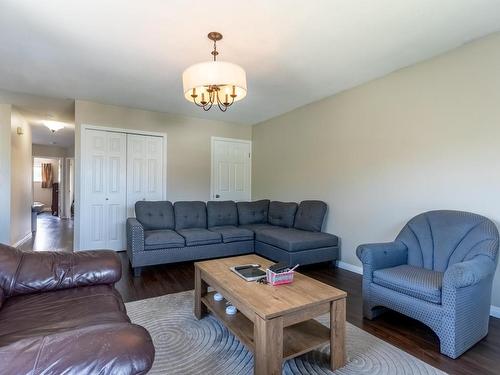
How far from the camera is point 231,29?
2.37 m

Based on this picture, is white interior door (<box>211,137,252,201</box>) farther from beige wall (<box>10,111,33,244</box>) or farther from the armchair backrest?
the armchair backrest

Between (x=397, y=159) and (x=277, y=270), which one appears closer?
(x=277, y=270)

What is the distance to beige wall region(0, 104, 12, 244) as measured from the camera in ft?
14.4

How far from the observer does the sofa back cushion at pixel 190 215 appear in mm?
4348

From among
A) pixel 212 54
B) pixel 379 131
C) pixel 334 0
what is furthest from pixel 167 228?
pixel 334 0

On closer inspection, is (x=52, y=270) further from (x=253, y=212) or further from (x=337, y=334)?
(x=253, y=212)

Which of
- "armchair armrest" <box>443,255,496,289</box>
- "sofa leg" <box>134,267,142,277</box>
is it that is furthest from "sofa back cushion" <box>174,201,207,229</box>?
"armchair armrest" <box>443,255,496,289</box>

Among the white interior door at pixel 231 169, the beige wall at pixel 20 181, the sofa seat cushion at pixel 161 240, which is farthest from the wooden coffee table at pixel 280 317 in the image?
the beige wall at pixel 20 181

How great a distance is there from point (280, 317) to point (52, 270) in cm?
151

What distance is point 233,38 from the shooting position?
2.51 meters

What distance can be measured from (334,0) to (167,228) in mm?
3500

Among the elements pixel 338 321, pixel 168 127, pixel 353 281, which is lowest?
pixel 353 281

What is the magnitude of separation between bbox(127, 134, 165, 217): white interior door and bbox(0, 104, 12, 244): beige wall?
5.99 ft

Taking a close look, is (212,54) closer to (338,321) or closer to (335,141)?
(335,141)
